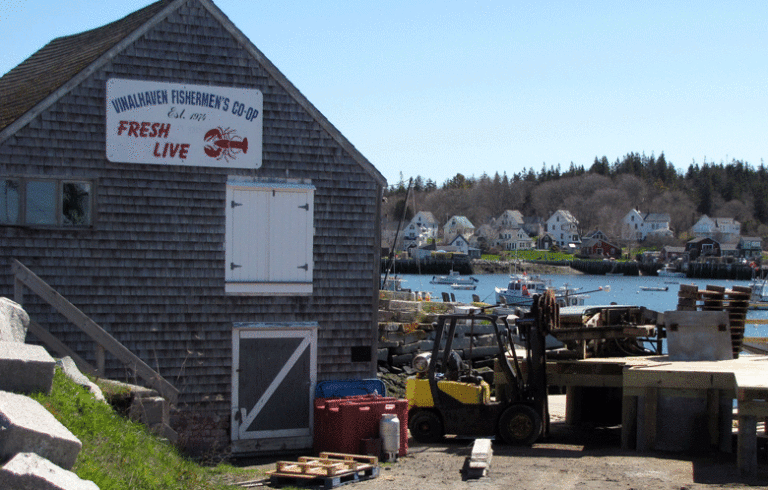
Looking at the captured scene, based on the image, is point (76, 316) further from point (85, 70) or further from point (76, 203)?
point (85, 70)

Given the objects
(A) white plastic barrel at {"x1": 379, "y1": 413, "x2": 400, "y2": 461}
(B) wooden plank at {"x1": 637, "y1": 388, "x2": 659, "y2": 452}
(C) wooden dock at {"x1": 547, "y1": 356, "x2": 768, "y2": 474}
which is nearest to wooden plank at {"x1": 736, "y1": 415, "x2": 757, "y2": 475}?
(C) wooden dock at {"x1": 547, "y1": 356, "x2": 768, "y2": 474}

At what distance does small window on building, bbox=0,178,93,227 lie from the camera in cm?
1312

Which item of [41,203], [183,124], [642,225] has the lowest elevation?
[41,203]

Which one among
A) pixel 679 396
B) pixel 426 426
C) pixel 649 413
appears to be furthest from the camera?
pixel 426 426

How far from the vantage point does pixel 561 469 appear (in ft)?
40.7

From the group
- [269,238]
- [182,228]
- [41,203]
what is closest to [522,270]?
[269,238]

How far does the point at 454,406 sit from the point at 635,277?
448 ft

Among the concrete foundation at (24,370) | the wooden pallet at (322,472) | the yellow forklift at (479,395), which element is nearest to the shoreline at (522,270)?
the yellow forklift at (479,395)

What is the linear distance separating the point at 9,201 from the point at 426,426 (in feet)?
25.5

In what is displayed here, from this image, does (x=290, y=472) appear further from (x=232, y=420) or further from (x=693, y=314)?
(x=693, y=314)

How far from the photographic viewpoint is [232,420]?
1416 cm

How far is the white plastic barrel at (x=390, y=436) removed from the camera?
13.1m

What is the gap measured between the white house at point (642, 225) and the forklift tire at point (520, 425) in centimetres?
17303

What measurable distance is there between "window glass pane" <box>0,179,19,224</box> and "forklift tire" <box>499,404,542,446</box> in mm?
8531
